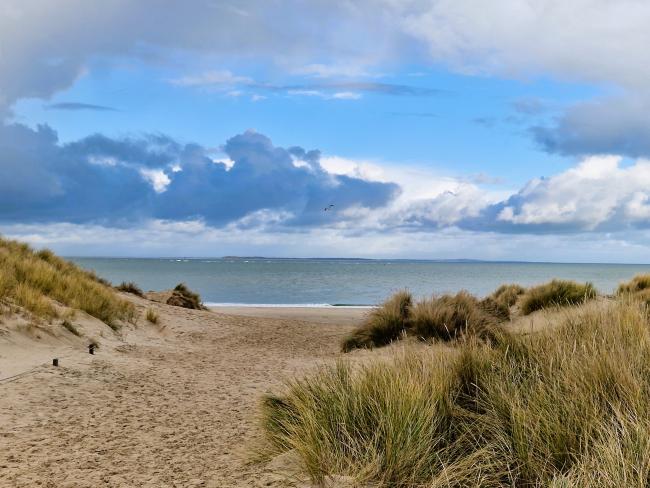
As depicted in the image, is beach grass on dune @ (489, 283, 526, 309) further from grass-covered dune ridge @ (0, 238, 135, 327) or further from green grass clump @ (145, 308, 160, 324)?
grass-covered dune ridge @ (0, 238, 135, 327)

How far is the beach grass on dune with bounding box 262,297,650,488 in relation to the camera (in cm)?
370

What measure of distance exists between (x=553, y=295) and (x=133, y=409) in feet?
42.9

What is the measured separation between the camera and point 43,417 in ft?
19.6

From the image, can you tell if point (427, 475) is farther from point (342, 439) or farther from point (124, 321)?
point (124, 321)

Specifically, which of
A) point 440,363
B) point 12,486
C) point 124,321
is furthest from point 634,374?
point 124,321

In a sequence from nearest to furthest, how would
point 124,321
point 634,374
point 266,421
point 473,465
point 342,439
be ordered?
point 473,465
point 342,439
point 634,374
point 266,421
point 124,321

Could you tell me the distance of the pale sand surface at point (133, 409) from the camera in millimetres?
4504

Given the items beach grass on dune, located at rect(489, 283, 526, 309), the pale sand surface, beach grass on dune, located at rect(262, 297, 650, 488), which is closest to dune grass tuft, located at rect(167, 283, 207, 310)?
the pale sand surface

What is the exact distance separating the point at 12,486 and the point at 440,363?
3.50 metres

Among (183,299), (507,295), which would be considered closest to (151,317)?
(183,299)

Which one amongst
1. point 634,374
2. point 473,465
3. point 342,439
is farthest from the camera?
point 634,374

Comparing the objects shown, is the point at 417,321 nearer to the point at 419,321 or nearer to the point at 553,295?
the point at 419,321

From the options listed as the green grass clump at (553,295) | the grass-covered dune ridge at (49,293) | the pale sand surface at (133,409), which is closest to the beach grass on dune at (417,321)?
the pale sand surface at (133,409)

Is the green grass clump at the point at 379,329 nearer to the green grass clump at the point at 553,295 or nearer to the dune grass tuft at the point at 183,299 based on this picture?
the green grass clump at the point at 553,295
